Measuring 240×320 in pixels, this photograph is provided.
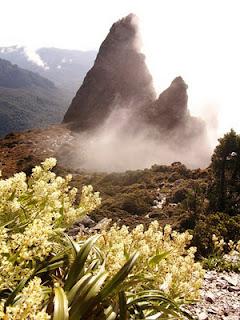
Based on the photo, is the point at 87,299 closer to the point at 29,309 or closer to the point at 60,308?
the point at 60,308

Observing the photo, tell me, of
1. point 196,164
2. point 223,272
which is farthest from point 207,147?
point 223,272

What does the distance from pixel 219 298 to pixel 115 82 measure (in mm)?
127116

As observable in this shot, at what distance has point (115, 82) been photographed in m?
134

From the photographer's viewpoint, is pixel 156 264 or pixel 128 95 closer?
pixel 156 264

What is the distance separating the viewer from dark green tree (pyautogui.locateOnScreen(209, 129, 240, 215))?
3775 centimetres

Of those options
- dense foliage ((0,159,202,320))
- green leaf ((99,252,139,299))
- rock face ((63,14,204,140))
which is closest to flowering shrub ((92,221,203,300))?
dense foliage ((0,159,202,320))

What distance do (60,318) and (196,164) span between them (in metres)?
103

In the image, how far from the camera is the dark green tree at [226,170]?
124 ft

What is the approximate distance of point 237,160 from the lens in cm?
4047

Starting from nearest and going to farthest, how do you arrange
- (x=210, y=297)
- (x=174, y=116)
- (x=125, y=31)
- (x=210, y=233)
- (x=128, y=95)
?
(x=210, y=297) → (x=210, y=233) → (x=174, y=116) → (x=128, y=95) → (x=125, y=31)

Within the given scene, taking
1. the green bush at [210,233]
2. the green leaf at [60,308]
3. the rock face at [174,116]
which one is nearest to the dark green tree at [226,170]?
the green bush at [210,233]

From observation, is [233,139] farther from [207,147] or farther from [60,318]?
[207,147]

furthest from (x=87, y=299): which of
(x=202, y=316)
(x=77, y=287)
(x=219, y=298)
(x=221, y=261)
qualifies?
(x=221, y=261)

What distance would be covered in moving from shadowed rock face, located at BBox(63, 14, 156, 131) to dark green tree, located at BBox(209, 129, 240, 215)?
83475 mm
